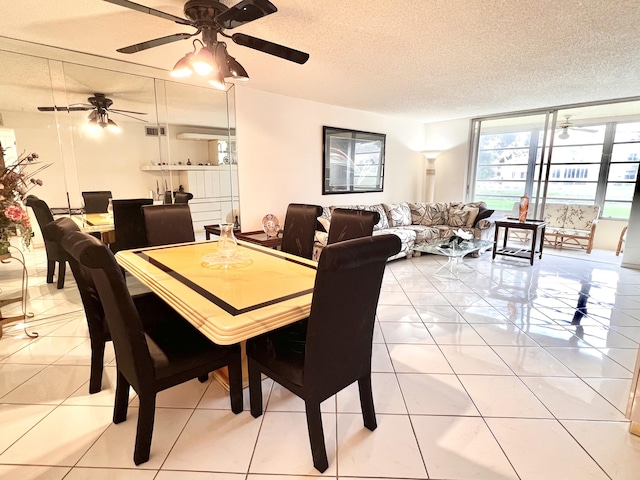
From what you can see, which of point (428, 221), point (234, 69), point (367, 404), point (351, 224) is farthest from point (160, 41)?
point (428, 221)

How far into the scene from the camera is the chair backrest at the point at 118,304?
1.16 m

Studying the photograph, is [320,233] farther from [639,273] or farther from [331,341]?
[639,273]

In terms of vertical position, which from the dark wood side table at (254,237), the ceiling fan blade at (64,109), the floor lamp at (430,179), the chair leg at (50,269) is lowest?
the chair leg at (50,269)

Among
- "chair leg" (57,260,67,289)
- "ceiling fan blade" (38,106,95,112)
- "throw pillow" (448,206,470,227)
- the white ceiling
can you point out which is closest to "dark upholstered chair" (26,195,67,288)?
"chair leg" (57,260,67,289)

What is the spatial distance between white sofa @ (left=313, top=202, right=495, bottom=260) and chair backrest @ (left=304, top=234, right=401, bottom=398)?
3.20 metres

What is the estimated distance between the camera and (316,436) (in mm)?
1327

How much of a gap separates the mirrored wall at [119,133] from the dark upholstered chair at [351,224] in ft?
6.50

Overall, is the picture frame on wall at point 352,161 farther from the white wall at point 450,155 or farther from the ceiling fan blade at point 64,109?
the ceiling fan blade at point 64,109

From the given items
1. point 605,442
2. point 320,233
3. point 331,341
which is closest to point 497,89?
point 320,233

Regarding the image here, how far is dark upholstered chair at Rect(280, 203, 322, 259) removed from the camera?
2.68 m

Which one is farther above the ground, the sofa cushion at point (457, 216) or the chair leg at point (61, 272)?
the sofa cushion at point (457, 216)

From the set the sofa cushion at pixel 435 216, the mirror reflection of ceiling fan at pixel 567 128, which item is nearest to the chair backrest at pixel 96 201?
the sofa cushion at pixel 435 216

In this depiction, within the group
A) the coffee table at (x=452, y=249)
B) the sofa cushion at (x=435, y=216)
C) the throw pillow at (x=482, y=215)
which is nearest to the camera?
the coffee table at (x=452, y=249)

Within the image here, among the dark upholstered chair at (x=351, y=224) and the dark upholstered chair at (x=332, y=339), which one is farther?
the dark upholstered chair at (x=351, y=224)
